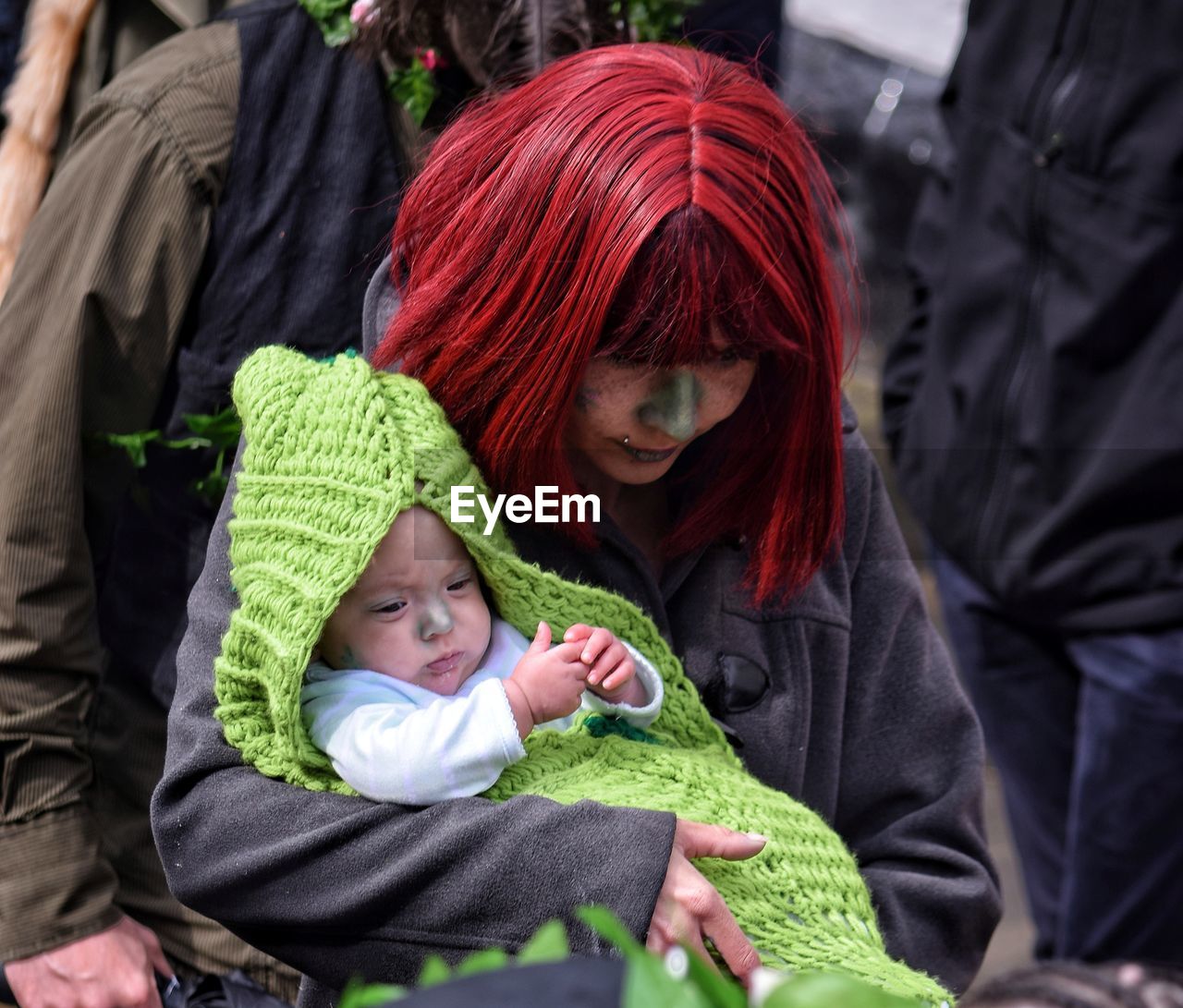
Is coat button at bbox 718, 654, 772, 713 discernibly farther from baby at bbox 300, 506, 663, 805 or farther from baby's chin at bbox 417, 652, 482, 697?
baby's chin at bbox 417, 652, 482, 697

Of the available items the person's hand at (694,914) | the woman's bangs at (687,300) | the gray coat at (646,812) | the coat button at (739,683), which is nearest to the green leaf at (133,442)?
the gray coat at (646,812)

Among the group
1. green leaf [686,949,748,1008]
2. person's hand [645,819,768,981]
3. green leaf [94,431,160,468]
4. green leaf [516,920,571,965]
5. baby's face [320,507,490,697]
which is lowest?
green leaf [94,431,160,468]

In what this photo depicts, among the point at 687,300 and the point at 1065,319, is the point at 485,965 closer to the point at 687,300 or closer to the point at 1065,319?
the point at 687,300

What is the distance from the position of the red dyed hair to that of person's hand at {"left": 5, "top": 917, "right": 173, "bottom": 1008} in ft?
2.69

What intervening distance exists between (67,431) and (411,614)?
2.03 ft

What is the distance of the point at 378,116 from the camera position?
7.04ft

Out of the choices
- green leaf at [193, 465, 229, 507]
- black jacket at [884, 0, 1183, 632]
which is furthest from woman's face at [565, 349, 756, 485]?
black jacket at [884, 0, 1183, 632]

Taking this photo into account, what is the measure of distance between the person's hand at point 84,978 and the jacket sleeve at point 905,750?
0.94 meters

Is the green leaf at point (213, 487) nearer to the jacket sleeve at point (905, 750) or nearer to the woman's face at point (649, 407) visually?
the woman's face at point (649, 407)

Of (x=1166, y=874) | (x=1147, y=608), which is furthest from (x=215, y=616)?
(x=1166, y=874)

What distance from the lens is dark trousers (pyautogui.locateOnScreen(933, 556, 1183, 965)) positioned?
3160 mm

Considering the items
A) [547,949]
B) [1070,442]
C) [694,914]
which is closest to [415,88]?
[694,914]

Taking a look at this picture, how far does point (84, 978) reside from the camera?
1970mm

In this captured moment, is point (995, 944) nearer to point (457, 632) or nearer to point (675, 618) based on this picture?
point (675, 618)
